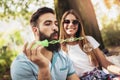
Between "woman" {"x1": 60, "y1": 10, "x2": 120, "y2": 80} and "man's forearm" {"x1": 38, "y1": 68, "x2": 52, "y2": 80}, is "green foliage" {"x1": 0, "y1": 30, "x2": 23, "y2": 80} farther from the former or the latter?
Answer: "woman" {"x1": 60, "y1": 10, "x2": 120, "y2": 80}

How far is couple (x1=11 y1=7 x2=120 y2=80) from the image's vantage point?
3123 mm

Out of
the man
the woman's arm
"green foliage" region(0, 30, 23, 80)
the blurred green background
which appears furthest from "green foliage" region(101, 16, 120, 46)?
"green foliage" region(0, 30, 23, 80)

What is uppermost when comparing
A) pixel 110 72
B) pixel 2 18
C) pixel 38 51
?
pixel 2 18

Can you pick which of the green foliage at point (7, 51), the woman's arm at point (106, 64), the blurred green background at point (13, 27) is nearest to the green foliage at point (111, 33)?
the woman's arm at point (106, 64)

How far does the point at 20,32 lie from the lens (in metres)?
3.17

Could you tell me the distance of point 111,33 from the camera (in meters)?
3.70

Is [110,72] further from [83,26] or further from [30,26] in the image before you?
[30,26]

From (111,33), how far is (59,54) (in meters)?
0.61

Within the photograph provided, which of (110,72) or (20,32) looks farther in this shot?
(110,72)

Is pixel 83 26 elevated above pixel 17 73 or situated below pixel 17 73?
above

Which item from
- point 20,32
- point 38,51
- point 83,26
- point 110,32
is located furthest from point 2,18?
point 110,32

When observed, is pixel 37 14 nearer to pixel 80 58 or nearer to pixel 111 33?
pixel 80 58

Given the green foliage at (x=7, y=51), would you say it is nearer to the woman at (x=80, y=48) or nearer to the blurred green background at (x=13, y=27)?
the blurred green background at (x=13, y=27)

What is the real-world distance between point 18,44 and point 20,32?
10 cm
